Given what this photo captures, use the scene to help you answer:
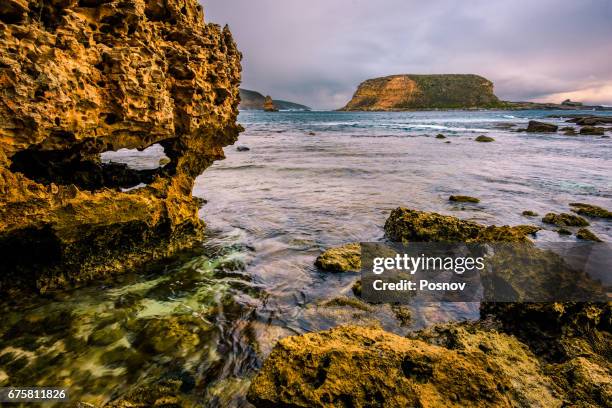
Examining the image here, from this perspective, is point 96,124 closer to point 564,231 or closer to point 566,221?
point 564,231

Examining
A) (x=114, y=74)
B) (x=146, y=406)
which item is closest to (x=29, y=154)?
(x=114, y=74)

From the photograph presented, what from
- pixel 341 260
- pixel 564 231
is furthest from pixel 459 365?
pixel 564 231

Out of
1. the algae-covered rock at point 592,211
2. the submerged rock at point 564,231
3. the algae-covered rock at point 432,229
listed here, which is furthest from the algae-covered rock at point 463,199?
the algae-covered rock at point 432,229

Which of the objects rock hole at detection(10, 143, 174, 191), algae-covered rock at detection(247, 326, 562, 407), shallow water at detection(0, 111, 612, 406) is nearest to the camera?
algae-covered rock at detection(247, 326, 562, 407)

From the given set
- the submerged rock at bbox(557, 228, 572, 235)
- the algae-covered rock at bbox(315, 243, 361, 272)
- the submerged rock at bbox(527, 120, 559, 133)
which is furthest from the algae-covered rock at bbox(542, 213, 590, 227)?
the submerged rock at bbox(527, 120, 559, 133)

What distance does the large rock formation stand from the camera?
470cm

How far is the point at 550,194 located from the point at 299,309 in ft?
41.6

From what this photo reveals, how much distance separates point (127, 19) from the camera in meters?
5.96

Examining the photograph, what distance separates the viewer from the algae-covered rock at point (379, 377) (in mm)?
2906

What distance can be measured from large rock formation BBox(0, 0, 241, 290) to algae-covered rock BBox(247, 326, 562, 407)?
4408mm

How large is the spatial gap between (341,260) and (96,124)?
5.19 metres

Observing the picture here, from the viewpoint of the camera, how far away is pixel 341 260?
23.8 ft

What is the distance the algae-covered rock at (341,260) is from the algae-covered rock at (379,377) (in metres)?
3.60

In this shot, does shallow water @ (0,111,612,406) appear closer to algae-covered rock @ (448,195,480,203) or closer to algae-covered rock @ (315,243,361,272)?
algae-covered rock @ (315,243,361,272)
